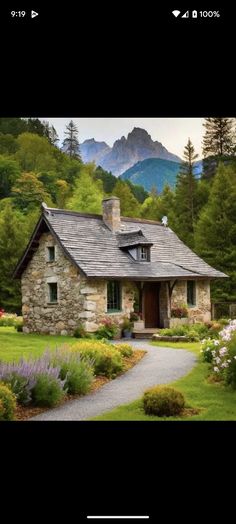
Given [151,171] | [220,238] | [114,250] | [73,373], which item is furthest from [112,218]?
[73,373]

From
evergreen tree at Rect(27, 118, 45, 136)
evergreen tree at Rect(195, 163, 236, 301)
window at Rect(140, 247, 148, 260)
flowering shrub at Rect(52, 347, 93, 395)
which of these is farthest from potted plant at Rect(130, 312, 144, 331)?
evergreen tree at Rect(27, 118, 45, 136)

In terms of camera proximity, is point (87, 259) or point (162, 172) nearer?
point (162, 172)

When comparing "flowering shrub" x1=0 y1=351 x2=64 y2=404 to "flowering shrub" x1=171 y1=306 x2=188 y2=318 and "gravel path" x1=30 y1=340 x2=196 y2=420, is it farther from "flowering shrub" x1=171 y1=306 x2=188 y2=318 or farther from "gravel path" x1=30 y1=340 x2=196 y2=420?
"flowering shrub" x1=171 y1=306 x2=188 y2=318

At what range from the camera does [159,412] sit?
3914mm

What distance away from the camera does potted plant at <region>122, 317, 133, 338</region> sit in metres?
13.8

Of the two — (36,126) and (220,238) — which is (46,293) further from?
(36,126)

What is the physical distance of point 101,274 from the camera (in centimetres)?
1348

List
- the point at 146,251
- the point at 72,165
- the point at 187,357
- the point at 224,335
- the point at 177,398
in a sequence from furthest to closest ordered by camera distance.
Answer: the point at 146,251 → the point at 187,357 → the point at 224,335 → the point at 72,165 → the point at 177,398

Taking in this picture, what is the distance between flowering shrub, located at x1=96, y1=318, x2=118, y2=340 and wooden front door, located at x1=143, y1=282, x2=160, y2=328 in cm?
167
